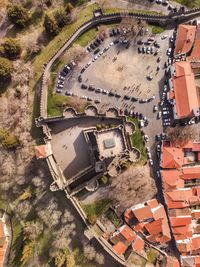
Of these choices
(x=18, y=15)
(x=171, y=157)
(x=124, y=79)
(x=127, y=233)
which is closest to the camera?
(x=171, y=157)

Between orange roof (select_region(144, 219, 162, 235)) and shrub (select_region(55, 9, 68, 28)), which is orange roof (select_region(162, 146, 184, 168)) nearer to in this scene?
orange roof (select_region(144, 219, 162, 235))

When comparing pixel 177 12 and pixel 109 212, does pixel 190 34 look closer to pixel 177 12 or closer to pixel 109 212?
pixel 177 12

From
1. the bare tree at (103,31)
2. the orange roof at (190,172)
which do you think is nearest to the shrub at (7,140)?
the bare tree at (103,31)

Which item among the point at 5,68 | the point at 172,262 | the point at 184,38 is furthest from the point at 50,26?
the point at 172,262

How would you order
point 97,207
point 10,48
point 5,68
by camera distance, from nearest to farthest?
point 5,68
point 10,48
point 97,207

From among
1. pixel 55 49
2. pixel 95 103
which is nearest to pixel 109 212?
pixel 95 103

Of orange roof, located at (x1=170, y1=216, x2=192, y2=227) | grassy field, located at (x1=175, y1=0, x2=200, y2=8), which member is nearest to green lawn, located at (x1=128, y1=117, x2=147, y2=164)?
orange roof, located at (x1=170, y1=216, x2=192, y2=227)

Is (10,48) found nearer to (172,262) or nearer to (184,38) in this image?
(184,38)
